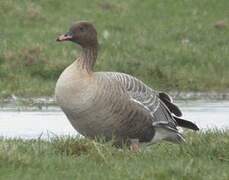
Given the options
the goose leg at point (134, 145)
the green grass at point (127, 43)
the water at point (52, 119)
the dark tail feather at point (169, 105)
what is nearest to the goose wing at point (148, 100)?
the dark tail feather at point (169, 105)

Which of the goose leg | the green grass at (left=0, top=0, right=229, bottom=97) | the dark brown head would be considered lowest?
Answer: the green grass at (left=0, top=0, right=229, bottom=97)

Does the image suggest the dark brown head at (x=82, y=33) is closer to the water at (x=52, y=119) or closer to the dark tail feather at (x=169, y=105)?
the dark tail feather at (x=169, y=105)

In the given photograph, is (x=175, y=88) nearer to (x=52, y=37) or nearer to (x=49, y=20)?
(x=52, y=37)

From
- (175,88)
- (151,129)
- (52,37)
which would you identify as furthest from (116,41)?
(151,129)

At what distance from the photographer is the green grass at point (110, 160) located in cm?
740

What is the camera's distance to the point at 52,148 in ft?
28.2

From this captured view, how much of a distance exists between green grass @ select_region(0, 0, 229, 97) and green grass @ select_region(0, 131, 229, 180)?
718cm

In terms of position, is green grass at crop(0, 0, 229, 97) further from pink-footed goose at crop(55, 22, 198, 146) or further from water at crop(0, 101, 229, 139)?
pink-footed goose at crop(55, 22, 198, 146)

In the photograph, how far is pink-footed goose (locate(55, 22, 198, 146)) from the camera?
9227 mm

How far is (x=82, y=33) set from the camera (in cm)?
1008

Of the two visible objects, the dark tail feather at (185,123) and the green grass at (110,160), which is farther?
the dark tail feather at (185,123)

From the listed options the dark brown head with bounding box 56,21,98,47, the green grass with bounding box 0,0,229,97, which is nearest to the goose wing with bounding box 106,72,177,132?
the dark brown head with bounding box 56,21,98,47

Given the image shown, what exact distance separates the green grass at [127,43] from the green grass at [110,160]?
718cm

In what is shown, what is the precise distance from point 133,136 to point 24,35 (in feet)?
33.3
